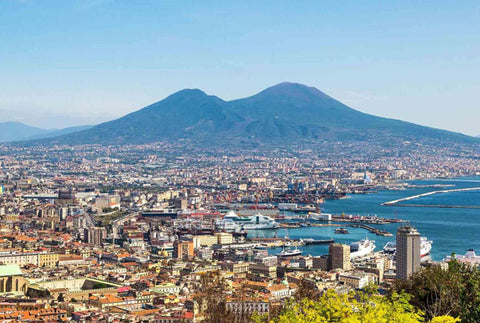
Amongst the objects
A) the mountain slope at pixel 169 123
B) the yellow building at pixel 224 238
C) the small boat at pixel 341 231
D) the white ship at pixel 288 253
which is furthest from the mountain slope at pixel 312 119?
the white ship at pixel 288 253

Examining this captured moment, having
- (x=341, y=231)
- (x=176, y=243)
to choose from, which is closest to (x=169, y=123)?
(x=341, y=231)

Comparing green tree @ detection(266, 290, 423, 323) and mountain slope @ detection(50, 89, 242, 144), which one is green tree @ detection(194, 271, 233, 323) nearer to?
green tree @ detection(266, 290, 423, 323)

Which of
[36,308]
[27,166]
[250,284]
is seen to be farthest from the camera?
[27,166]

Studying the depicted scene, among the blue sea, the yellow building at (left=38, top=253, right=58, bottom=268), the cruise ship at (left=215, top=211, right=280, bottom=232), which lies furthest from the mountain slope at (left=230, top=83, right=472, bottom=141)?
the yellow building at (left=38, top=253, right=58, bottom=268)

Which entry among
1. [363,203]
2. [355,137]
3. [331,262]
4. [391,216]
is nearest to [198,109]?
[355,137]

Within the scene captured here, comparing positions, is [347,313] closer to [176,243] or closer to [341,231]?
[176,243]

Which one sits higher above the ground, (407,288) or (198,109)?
(198,109)

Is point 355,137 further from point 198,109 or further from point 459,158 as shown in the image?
point 198,109
